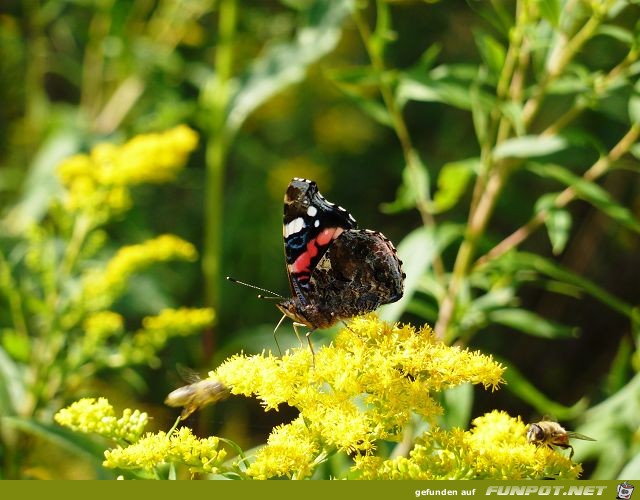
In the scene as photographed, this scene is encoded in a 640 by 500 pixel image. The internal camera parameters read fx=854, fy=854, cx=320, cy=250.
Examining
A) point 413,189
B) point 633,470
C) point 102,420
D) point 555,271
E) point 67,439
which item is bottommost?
point 633,470

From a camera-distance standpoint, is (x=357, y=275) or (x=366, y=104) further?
(x=366, y=104)

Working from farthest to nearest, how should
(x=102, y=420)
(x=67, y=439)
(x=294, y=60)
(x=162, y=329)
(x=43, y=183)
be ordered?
1. (x=43, y=183)
2. (x=294, y=60)
3. (x=162, y=329)
4. (x=67, y=439)
5. (x=102, y=420)

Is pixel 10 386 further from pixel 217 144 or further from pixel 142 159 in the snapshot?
Answer: pixel 217 144

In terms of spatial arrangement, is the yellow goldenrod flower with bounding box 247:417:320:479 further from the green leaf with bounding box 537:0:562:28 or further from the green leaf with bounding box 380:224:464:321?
the green leaf with bounding box 537:0:562:28

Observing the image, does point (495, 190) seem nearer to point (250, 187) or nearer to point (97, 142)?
point (97, 142)

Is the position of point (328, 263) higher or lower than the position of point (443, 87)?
lower

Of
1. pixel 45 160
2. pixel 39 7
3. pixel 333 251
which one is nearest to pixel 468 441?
pixel 333 251

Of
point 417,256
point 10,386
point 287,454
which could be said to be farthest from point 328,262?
point 10,386

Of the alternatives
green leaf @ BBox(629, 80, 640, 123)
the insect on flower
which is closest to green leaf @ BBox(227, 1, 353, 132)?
green leaf @ BBox(629, 80, 640, 123)
